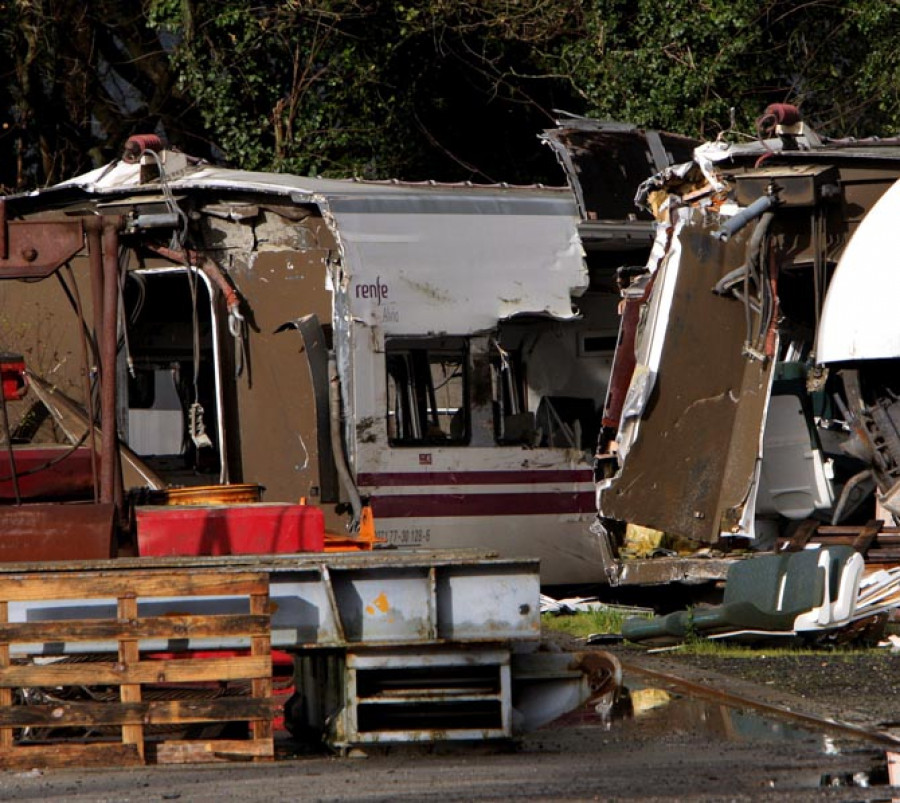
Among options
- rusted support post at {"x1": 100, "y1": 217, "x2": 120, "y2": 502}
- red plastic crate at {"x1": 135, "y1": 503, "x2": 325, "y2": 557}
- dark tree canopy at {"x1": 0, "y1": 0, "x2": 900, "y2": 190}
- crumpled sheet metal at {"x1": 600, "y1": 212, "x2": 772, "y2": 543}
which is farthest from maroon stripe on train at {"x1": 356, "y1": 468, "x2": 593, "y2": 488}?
dark tree canopy at {"x1": 0, "y1": 0, "x2": 900, "y2": 190}

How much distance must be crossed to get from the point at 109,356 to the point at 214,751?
2458 mm

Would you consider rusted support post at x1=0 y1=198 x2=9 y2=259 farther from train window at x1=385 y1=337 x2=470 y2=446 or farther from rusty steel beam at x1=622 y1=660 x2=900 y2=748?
train window at x1=385 y1=337 x2=470 y2=446

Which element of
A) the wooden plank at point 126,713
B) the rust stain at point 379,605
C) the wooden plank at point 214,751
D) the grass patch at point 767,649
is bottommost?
the grass patch at point 767,649

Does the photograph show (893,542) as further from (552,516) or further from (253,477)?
(253,477)

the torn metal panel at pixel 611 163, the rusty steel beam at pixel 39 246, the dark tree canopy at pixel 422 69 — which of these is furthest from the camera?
the dark tree canopy at pixel 422 69

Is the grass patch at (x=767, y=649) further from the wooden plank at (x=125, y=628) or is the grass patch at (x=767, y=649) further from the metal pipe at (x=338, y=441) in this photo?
the wooden plank at (x=125, y=628)

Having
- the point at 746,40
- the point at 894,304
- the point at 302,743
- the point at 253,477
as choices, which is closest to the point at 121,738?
the point at 302,743

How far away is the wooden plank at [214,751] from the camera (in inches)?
293

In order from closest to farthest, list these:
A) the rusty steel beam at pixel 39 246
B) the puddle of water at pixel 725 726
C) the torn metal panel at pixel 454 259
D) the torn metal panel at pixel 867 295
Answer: the puddle of water at pixel 725 726 → the rusty steel beam at pixel 39 246 → the torn metal panel at pixel 867 295 → the torn metal panel at pixel 454 259

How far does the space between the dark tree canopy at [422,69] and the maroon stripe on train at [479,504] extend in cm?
977

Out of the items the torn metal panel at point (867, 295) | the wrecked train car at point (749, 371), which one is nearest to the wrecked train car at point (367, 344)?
the wrecked train car at point (749, 371)

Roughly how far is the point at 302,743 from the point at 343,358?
6136mm

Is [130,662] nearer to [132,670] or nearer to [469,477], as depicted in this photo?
[132,670]

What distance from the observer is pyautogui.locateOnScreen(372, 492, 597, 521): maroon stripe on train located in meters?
13.8
